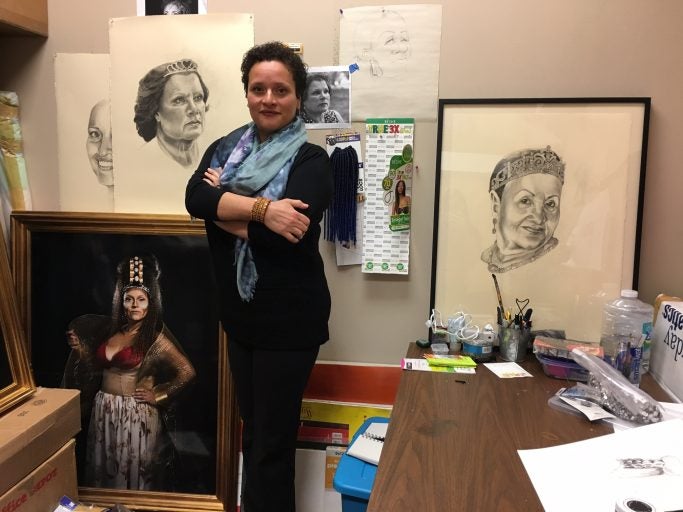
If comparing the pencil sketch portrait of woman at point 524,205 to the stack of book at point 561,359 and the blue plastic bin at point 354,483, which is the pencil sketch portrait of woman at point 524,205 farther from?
the blue plastic bin at point 354,483

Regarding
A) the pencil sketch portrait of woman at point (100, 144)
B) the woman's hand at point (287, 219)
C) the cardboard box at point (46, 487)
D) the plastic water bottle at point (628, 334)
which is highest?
the pencil sketch portrait of woman at point (100, 144)

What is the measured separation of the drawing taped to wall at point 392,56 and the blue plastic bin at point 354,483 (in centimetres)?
110

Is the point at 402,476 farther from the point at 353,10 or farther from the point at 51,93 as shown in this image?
the point at 51,93

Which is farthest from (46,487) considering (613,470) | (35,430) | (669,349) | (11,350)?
(669,349)

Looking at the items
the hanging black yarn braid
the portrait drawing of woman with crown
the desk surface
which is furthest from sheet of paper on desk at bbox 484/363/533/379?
the portrait drawing of woman with crown

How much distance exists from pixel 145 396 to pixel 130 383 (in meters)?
0.07

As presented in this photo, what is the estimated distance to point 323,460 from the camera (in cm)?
184

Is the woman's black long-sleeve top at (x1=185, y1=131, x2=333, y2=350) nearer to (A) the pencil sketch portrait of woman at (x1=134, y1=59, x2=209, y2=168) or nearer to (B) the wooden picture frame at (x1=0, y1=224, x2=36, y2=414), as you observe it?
(A) the pencil sketch portrait of woman at (x1=134, y1=59, x2=209, y2=168)

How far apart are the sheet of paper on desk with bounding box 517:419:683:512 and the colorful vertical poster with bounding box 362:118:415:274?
87cm

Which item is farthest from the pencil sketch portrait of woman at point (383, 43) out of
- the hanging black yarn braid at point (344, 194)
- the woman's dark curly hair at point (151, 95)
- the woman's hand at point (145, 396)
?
the woman's hand at point (145, 396)

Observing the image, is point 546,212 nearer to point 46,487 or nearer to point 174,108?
point 174,108

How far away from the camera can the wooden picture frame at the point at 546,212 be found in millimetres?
1588

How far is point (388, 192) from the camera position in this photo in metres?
1.72

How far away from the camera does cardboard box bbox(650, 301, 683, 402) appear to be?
1295 millimetres
